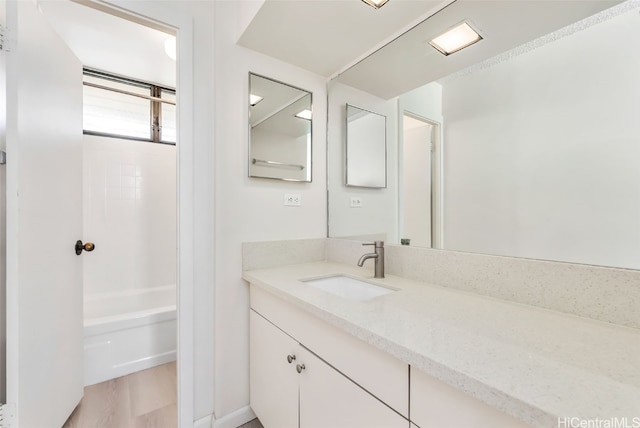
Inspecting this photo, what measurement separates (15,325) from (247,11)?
1.71m

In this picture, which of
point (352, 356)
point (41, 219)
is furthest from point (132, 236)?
point (352, 356)

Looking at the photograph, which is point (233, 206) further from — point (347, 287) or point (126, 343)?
point (126, 343)

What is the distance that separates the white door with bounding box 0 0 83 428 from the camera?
3.49ft

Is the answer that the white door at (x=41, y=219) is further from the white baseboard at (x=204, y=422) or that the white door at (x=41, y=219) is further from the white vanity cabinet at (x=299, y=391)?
the white vanity cabinet at (x=299, y=391)

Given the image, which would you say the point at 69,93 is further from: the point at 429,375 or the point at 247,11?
A: the point at 429,375

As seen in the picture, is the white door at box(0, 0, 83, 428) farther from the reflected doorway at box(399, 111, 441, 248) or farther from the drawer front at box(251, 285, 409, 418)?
the reflected doorway at box(399, 111, 441, 248)

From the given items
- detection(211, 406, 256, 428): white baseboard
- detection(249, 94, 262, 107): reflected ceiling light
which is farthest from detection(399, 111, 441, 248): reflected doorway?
detection(211, 406, 256, 428): white baseboard

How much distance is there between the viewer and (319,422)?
92 centimetres

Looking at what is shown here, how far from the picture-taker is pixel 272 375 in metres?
1.22

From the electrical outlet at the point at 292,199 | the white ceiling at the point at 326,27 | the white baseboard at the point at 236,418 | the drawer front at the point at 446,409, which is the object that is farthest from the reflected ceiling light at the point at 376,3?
the white baseboard at the point at 236,418

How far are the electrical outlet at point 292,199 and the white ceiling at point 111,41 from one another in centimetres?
148

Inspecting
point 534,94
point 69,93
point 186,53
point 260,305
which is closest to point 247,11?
point 186,53

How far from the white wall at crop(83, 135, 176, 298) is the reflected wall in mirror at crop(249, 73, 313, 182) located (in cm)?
166

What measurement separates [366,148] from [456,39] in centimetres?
71
